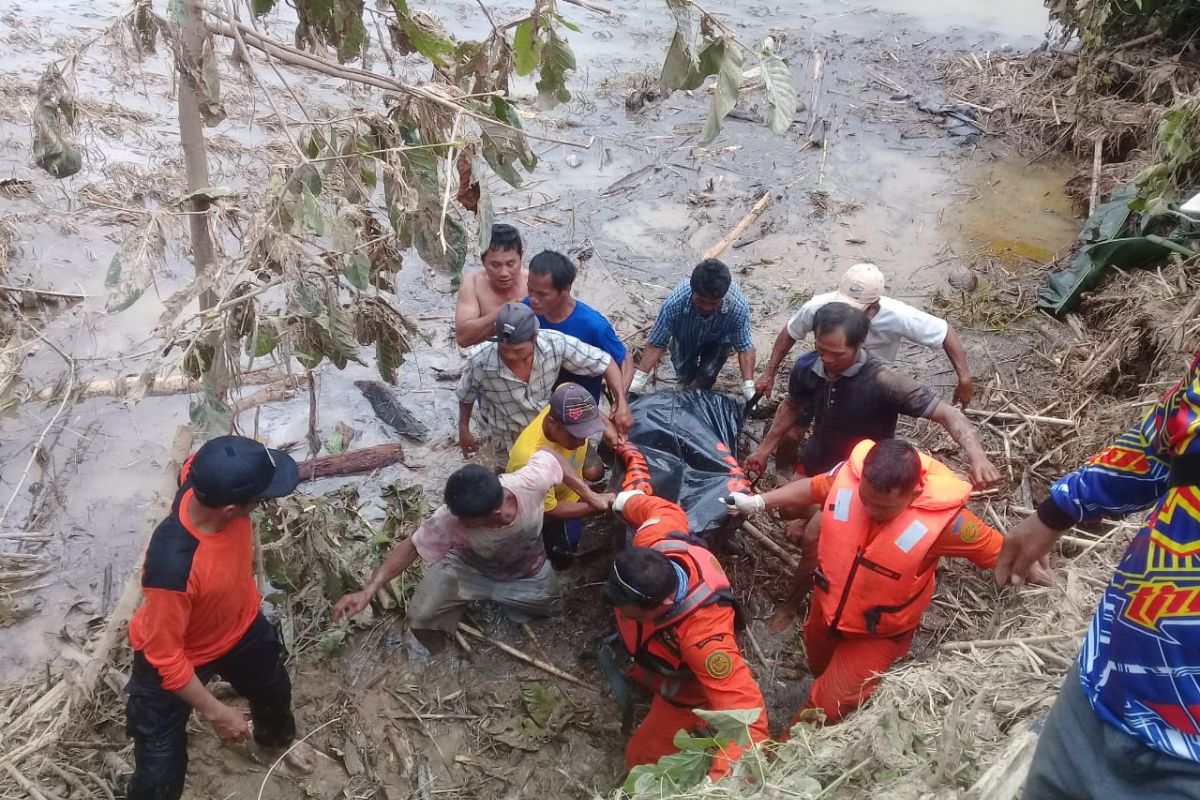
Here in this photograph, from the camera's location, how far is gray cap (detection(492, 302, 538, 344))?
3.79m

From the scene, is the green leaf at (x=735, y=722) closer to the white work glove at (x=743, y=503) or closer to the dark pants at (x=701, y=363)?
the white work glove at (x=743, y=503)

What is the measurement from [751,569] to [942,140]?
6.87 meters

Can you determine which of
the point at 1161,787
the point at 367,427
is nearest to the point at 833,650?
the point at 1161,787

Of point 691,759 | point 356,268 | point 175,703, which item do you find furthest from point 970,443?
point 175,703

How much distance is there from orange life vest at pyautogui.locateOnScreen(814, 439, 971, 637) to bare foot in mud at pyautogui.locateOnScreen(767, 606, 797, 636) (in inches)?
31.7

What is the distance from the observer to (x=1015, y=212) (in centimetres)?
814

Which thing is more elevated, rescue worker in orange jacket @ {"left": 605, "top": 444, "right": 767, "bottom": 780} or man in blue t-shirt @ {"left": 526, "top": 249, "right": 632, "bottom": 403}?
man in blue t-shirt @ {"left": 526, "top": 249, "right": 632, "bottom": 403}

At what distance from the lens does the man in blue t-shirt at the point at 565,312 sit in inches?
164

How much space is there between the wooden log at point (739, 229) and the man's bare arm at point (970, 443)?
12.0ft

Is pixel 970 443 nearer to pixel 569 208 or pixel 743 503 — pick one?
pixel 743 503

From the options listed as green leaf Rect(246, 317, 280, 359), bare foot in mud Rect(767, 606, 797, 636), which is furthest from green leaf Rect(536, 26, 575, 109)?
bare foot in mud Rect(767, 606, 797, 636)

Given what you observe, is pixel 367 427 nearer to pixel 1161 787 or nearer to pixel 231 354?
pixel 231 354

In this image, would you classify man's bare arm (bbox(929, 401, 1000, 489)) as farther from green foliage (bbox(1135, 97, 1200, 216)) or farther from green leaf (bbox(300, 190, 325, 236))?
green foliage (bbox(1135, 97, 1200, 216))

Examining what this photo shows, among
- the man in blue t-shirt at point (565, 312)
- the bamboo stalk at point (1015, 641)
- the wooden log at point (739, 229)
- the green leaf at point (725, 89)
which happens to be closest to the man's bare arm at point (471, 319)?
the man in blue t-shirt at point (565, 312)
